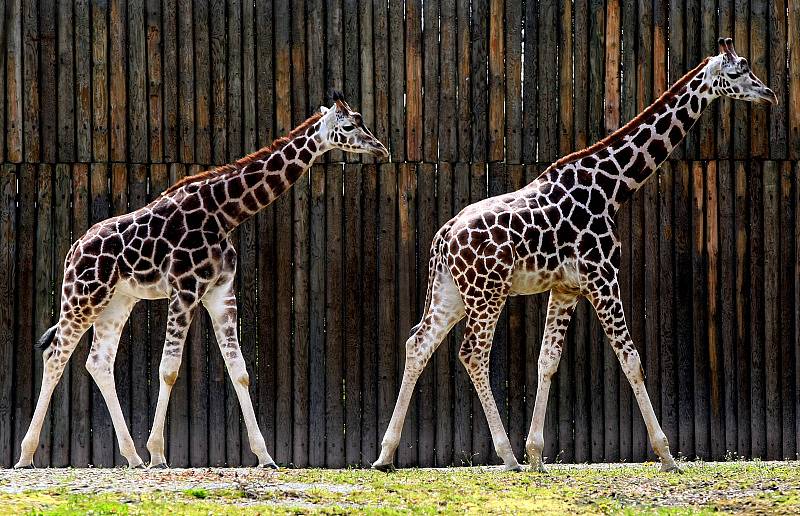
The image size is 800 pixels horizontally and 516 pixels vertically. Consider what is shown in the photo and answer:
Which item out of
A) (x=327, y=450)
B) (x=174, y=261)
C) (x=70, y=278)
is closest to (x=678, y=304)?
(x=327, y=450)

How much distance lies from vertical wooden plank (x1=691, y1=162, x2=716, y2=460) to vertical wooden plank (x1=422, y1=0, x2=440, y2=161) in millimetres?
2388

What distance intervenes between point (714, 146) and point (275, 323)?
4.51 meters

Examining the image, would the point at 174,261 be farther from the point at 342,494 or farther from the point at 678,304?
the point at 678,304

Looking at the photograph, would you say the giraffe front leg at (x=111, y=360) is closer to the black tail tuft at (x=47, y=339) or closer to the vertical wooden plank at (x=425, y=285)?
the black tail tuft at (x=47, y=339)

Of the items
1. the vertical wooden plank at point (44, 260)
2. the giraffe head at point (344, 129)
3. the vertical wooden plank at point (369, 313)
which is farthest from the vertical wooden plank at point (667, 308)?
the vertical wooden plank at point (44, 260)

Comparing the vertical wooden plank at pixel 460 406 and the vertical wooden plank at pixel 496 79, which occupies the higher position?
the vertical wooden plank at pixel 496 79

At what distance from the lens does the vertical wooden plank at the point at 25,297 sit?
12242 millimetres

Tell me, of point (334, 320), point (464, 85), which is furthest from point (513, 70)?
point (334, 320)

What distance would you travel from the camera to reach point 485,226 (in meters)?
10.6

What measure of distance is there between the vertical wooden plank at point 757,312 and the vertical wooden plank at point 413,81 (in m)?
3.14

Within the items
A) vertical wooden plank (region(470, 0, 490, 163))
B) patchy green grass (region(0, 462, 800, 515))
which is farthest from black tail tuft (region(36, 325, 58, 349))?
vertical wooden plank (region(470, 0, 490, 163))

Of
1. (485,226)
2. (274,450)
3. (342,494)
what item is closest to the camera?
(342,494)

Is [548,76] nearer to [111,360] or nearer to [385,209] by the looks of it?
[385,209]

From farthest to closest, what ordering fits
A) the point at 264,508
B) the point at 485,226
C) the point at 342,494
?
the point at 485,226
the point at 342,494
the point at 264,508
